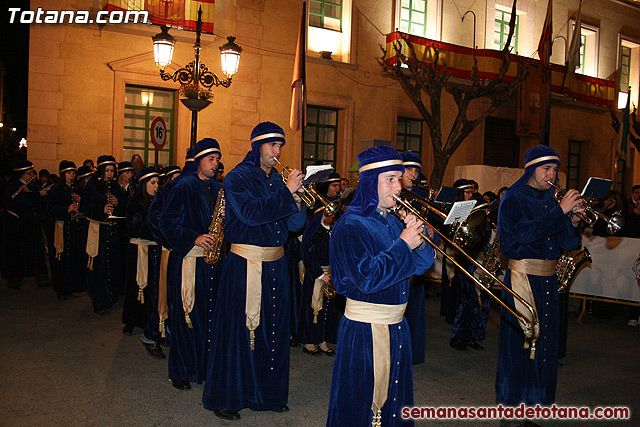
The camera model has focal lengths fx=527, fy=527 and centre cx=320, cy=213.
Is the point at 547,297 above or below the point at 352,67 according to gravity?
below

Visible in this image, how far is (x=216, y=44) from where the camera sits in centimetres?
1423

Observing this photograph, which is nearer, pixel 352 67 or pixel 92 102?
pixel 92 102

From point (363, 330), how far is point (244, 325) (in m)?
1.72

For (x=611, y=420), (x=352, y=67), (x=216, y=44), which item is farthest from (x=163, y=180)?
(x=352, y=67)

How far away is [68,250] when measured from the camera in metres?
9.30

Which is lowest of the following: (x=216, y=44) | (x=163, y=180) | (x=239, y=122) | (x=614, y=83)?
(x=163, y=180)

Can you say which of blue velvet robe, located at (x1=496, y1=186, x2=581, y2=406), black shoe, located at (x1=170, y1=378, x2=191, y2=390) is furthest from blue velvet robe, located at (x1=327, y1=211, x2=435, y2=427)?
black shoe, located at (x1=170, y1=378, x2=191, y2=390)

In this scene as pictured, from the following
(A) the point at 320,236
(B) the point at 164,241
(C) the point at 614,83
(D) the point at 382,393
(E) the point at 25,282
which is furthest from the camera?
(C) the point at 614,83

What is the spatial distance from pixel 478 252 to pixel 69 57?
10.6 meters

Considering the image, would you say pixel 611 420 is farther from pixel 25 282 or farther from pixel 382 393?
pixel 25 282

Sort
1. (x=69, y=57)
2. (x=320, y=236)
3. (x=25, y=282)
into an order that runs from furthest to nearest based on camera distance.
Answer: (x=69, y=57) < (x=25, y=282) < (x=320, y=236)

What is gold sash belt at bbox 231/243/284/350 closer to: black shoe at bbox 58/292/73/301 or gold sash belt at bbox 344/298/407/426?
gold sash belt at bbox 344/298/407/426

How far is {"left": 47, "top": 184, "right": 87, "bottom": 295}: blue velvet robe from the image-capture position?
9.23 m

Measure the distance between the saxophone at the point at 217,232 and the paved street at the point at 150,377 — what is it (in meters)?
1.35
